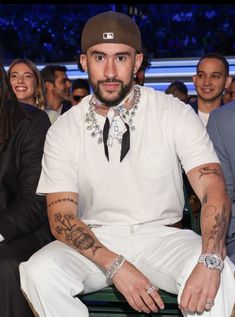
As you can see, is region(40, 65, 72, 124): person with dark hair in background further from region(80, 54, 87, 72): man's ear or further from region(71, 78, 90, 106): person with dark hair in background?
region(80, 54, 87, 72): man's ear

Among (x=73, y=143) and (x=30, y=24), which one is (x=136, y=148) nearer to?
(x=73, y=143)

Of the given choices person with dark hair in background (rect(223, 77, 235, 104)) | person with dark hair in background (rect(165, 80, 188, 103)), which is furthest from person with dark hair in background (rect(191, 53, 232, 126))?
person with dark hair in background (rect(165, 80, 188, 103))

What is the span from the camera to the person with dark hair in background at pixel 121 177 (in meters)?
3.23

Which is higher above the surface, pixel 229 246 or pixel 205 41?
pixel 205 41

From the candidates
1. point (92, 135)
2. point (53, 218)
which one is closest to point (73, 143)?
point (92, 135)

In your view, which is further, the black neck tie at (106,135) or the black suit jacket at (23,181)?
the black suit jacket at (23,181)

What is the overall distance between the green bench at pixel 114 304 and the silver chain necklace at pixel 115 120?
0.69 meters

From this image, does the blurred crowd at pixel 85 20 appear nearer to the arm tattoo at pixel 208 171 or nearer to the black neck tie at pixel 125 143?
the black neck tie at pixel 125 143

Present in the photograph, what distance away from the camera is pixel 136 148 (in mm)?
3438

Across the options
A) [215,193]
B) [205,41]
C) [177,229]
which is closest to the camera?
[215,193]

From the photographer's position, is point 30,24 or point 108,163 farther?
point 30,24

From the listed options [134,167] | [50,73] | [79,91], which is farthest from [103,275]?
[79,91]

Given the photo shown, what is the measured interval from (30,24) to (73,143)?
51.2 ft

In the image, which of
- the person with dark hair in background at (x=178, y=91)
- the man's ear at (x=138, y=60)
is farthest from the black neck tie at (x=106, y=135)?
the person with dark hair in background at (x=178, y=91)
